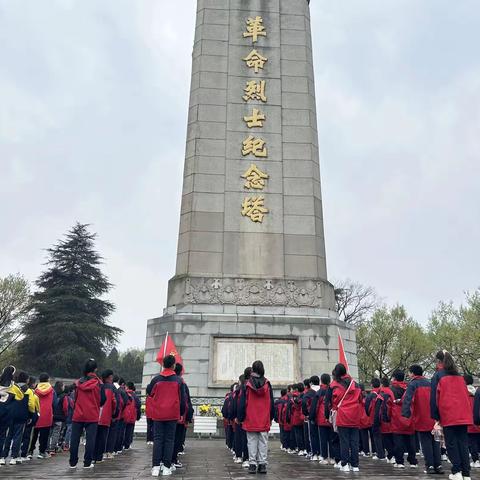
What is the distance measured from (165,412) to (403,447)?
4.46m

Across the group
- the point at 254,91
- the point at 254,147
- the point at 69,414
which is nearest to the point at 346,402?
the point at 69,414

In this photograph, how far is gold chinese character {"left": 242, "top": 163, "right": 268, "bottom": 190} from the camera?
1739 cm

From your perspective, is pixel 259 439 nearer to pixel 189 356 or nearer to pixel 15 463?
pixel 15 463

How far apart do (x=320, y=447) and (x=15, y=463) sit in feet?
17.8

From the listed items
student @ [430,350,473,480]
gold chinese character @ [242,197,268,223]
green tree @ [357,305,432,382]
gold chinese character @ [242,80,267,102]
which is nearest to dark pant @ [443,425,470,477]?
student @ [430,350,473,480]

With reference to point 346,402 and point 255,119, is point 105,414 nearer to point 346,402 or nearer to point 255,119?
point 346,402

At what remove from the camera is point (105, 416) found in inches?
323

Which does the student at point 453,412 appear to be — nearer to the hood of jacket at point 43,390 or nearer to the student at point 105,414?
the student at point 105,414

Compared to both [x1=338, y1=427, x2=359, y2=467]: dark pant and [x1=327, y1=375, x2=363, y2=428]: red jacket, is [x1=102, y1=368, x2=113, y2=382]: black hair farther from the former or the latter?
[x1=338, y1=427, x2=359, y2=467]: dark pant

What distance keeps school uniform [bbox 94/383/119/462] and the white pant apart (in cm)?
248

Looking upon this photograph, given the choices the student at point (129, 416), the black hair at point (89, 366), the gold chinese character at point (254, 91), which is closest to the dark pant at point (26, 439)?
the student at point (129, 416)

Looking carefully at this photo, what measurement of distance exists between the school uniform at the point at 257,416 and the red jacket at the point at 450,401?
2.37 meters

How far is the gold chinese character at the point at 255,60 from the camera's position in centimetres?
1880

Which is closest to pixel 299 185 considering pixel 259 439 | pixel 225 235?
pixel 225 235
